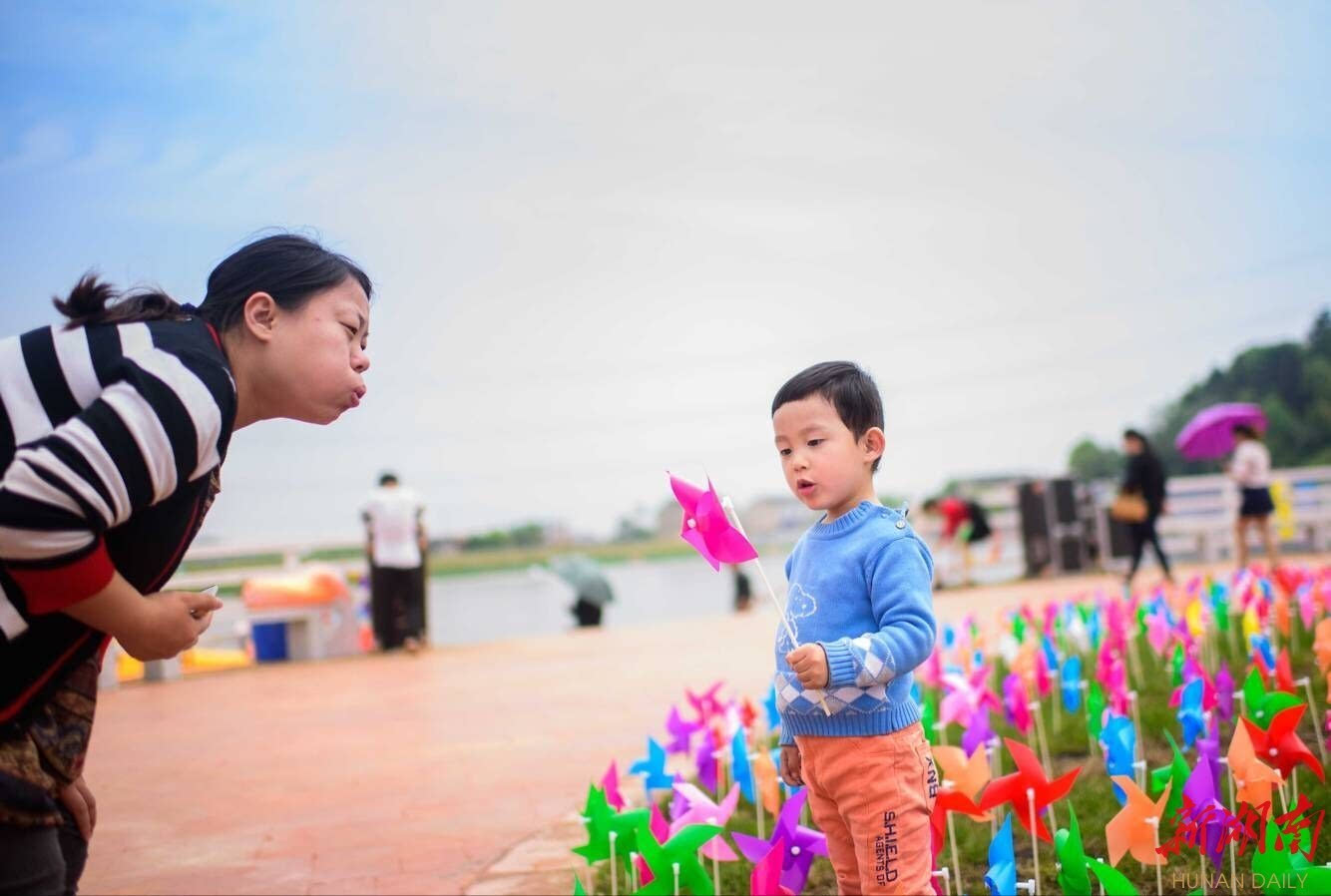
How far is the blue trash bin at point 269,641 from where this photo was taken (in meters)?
10.9

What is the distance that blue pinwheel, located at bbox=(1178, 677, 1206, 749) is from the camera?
133 inches

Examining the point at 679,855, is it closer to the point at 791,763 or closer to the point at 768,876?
the point at 768,876

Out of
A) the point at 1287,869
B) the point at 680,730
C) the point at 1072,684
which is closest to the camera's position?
the point at 1287,869

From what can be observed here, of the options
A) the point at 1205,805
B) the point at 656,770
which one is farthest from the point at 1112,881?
the point at 656,770

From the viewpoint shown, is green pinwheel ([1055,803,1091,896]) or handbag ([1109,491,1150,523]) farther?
handbag ([1109,491,1150,523])

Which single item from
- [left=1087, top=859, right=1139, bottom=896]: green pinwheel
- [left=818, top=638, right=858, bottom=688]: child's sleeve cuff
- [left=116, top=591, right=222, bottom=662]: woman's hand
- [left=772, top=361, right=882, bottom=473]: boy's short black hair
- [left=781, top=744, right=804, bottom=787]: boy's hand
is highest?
[left=772, top=361, right=882, bottom=473]: boy's short black hair

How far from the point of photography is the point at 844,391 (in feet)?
6.95

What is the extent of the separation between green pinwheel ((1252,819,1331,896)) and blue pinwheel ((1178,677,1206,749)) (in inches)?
37.7

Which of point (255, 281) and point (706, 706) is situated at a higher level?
point (255, 281)

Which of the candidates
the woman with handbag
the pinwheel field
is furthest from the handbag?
the pinwheel field

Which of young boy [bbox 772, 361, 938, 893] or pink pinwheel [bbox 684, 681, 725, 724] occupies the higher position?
young boy [bbox 772, 361, 938, 893]

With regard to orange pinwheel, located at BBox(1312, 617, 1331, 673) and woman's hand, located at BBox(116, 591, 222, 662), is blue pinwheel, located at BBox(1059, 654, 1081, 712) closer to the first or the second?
orange pinwheel, located at BBox(1312, 617, 1331, 673)

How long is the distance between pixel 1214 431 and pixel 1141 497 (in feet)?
11.4

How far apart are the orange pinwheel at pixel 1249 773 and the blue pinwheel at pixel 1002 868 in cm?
59
